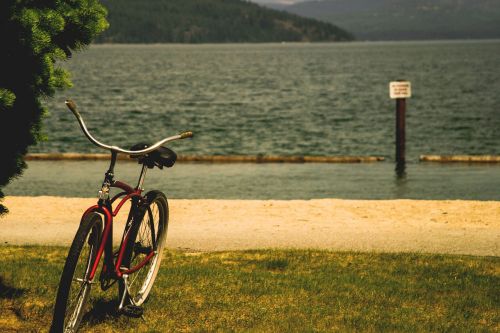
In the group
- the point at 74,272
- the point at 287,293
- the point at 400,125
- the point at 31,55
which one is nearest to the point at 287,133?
the point at 400,125

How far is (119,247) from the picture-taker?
7332 millimetres

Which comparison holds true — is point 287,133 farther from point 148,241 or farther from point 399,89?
point 148,241

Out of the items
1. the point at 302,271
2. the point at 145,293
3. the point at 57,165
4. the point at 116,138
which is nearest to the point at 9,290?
the point at 145,293

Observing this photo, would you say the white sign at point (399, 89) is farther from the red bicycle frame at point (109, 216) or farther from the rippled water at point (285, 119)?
the red bicycle frame at point (109, 216)

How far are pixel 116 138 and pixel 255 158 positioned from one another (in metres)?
19.2

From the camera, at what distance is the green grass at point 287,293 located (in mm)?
7566

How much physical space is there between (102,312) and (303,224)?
6115mm

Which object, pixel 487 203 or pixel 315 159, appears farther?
pixel 315 159

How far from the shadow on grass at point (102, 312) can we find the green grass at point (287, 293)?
0.05 ft

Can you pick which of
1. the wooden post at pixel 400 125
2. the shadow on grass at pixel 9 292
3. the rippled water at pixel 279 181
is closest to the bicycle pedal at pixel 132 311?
the shadow on grass at pixel 9 292

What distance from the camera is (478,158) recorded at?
26172 millimetres

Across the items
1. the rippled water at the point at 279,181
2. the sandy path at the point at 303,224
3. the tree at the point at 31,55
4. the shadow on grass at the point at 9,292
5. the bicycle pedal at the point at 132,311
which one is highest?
the tree at the point at 31,55

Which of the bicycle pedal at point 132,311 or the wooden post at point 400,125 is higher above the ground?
the bicycle pedal at point 132,311

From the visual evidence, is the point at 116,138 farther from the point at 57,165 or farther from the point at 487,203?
the point at 487,203
